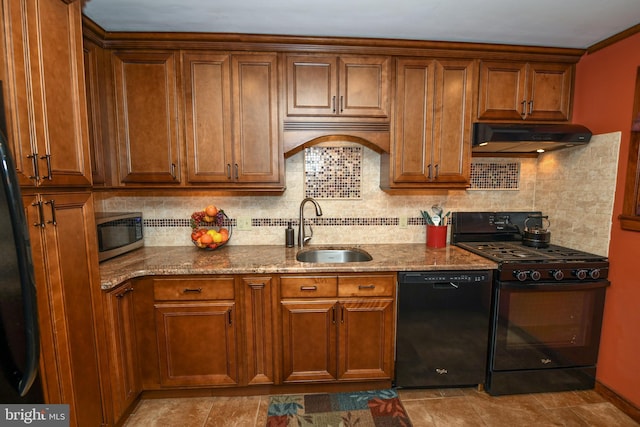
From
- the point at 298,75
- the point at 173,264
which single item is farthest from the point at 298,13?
the point at 173,264

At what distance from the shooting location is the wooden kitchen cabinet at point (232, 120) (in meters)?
2.01

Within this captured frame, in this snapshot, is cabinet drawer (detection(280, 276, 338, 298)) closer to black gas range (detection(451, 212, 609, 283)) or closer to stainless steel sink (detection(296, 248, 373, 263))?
stainless steel sink (detection(296, 248, 373, 263))

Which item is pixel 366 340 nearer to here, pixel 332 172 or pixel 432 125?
pixel 332 172

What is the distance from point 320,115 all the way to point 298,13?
0.60 metres

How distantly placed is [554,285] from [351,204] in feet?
4.84

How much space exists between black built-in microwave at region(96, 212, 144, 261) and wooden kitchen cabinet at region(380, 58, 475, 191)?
190cm

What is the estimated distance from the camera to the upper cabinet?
7.06ft

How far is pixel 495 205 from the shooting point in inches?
102

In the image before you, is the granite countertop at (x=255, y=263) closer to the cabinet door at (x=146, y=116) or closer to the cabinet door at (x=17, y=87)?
the cabinet door at (x=146, y=116)

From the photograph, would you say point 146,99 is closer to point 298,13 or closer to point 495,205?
point 298,13

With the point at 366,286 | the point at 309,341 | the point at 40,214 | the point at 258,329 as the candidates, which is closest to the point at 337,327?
the point at 309,341

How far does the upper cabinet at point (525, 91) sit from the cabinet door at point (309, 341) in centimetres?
178

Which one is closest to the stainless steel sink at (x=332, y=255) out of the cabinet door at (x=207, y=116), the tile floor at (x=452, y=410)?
the cabinet door at (x=207, y=116)

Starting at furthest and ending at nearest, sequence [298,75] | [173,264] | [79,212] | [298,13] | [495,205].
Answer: [495,205] < [298,75] < [173,264] < [298,13] < [79,212]
